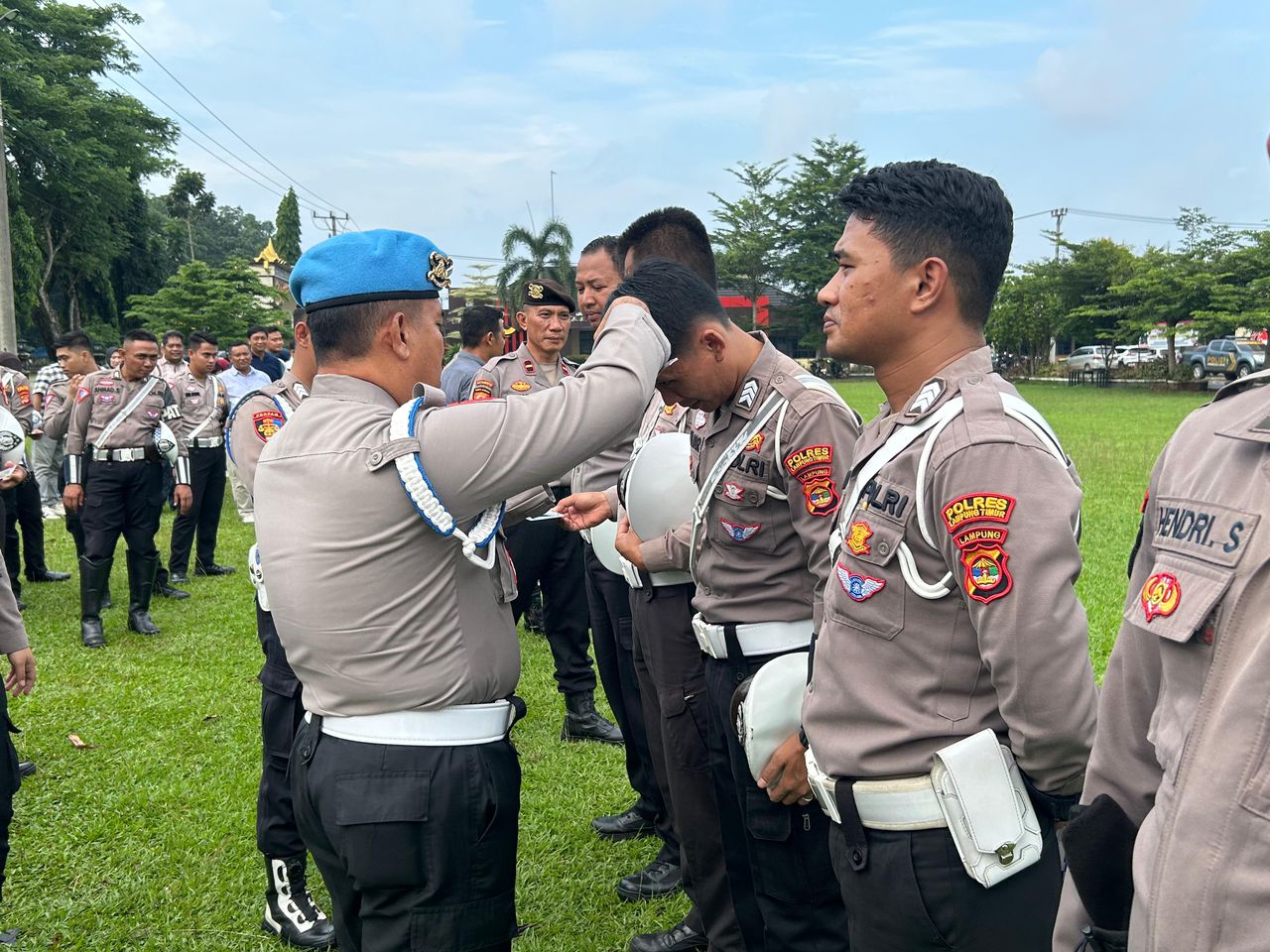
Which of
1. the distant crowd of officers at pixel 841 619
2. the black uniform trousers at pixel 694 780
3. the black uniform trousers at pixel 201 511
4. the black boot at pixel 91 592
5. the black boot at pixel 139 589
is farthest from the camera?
the black uniform trousers at pixel 201 511

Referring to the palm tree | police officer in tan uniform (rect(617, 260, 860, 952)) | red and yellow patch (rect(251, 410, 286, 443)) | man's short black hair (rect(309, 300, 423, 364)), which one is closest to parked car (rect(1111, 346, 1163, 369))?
the palm tree

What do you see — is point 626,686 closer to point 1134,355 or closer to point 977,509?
point 977,509

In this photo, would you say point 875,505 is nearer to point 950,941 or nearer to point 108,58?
point 950,941

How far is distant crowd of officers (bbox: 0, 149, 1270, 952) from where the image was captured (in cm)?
122

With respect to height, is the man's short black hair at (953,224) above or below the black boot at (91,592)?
above

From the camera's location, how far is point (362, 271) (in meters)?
2.06

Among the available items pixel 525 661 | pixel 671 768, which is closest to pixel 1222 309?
pixel 525 661

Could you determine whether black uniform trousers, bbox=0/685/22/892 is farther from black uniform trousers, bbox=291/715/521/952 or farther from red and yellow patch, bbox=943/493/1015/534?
red and yellow patch, bbox=943/493/1015/534

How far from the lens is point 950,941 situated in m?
1.77

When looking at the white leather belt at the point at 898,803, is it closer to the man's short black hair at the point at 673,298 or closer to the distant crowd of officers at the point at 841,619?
the distant crowd of officers at the point at 841,619

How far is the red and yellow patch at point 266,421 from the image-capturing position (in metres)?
3.92

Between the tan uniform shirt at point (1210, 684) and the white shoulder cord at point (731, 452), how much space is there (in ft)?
4.35

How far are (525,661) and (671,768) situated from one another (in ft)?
11.5

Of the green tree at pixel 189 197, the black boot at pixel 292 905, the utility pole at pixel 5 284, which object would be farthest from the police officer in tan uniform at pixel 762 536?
the green tree at pixel 189 197
